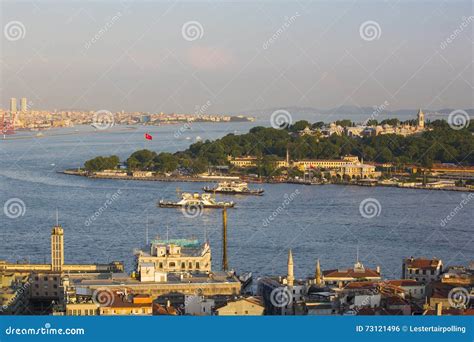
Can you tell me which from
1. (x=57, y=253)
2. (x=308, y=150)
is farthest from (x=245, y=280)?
(x=308, y=150)

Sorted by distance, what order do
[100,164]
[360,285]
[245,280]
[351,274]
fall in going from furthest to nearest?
1. [100,164]
2. [245,280]
3. [351,274]
4. [360,285]

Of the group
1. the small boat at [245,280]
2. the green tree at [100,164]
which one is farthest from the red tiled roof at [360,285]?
the green tree at [100,164]

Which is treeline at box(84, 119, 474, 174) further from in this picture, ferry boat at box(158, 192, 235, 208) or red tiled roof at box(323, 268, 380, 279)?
red tiled roof at box(323, 268, 380, 279)

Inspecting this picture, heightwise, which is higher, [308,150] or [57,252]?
[308,150]

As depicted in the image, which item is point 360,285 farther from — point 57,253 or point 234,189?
point 234,189

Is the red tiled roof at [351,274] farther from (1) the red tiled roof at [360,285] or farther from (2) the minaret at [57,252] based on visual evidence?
(2) the minaret at [57,252]

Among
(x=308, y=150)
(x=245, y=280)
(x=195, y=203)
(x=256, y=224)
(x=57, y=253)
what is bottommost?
(x=245, y=280)
